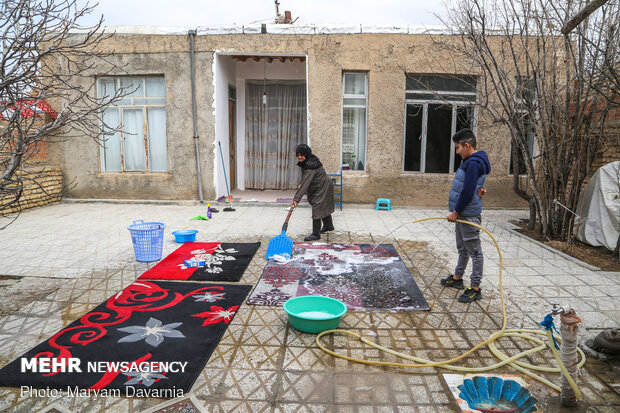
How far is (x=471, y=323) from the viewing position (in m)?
3.84

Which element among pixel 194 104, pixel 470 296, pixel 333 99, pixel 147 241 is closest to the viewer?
pixel 470 296

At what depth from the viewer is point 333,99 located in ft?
32.1

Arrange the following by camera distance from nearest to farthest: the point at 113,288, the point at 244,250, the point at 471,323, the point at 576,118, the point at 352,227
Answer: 1. the point at 471,323
2. the point at 113,288
3. the point at 244,250
4. the point at 576,118
5. the point at 352,227

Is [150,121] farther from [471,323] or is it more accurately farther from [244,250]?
[471,323]

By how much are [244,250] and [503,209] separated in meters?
6.92

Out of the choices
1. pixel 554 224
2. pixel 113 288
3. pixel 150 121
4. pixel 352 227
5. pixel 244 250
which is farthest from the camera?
pixel 150 121

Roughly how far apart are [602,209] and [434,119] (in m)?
4.45

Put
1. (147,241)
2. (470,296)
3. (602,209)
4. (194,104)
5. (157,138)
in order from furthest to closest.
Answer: (157,138), (194,104), (602,209), (147,241), (470,296)

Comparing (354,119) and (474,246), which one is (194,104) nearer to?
(354,119)

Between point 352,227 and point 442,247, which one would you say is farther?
point 352,227

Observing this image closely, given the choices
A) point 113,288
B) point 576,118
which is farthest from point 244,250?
point 576,118

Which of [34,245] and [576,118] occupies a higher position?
[576,118]

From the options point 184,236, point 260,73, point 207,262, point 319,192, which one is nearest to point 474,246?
point 319,192

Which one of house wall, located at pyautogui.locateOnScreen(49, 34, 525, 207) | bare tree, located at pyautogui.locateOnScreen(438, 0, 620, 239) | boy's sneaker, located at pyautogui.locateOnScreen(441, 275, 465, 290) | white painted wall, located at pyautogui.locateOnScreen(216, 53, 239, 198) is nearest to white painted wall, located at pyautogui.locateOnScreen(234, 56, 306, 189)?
white painted wall, located at pyautogui.locateOnScreen(216, 53, 239, 198)
